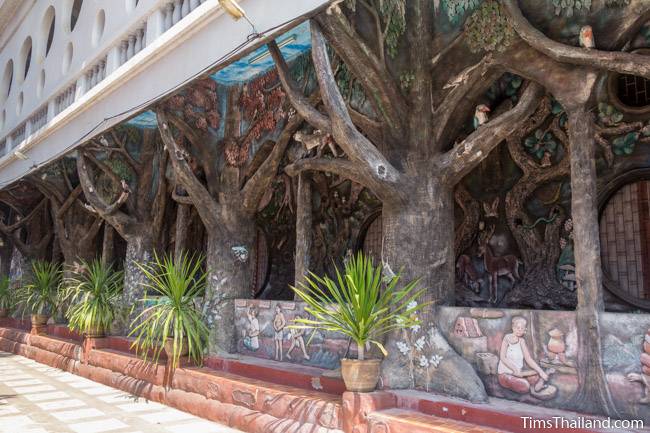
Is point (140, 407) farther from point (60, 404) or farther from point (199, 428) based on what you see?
point (199, 428)

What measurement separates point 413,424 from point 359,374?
0.75 metres

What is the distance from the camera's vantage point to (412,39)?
20.7 feet

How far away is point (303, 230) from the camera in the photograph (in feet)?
27.6

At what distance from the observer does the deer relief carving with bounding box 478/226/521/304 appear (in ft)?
24.9

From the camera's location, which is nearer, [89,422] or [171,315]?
[89,422]

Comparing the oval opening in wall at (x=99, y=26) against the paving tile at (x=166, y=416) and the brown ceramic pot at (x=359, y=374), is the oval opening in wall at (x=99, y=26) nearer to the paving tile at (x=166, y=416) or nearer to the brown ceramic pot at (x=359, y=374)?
the paving tile at (x=166, y=416)

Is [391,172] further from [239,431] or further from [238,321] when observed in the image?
[238,321]

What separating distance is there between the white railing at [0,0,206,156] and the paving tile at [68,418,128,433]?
19.9ft

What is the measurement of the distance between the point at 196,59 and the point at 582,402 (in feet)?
21.8

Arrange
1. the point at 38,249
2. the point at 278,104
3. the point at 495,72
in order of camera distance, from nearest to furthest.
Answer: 1. the point at 495,72
2. the point at 278,104
3. the point at 38,249

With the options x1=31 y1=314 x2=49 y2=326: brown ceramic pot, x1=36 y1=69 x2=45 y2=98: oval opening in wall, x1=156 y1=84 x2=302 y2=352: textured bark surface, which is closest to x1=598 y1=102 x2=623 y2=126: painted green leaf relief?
x1=156 y1=84 x2=302 y2=352: textured bark surface

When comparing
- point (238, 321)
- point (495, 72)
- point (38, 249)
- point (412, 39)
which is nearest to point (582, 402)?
point (495, 72)

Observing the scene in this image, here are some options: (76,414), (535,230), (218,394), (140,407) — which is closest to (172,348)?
(140,407)

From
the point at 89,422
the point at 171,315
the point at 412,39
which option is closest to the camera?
the point at 412,39
